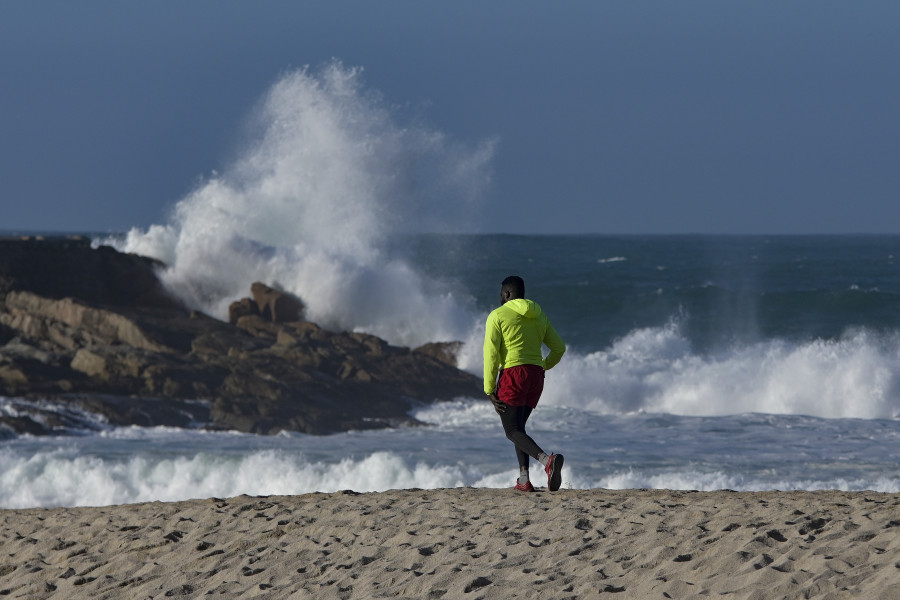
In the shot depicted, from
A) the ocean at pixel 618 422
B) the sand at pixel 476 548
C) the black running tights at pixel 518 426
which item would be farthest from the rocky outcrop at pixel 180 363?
the black running tights at pixel 518 426

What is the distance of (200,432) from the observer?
1294cm

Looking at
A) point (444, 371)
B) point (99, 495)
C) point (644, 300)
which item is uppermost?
point (644, 300)

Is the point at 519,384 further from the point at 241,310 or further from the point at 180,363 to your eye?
the point at 241,310

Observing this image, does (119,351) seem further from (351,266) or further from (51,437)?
(351,266)

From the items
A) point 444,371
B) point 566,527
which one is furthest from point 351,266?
point 566,527

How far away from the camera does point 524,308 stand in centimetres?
617

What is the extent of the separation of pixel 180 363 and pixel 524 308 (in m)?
9.59

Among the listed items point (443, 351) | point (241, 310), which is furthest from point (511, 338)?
point (241, 310)

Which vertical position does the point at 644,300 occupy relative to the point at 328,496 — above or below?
above

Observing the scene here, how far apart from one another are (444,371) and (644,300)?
16.9 meters

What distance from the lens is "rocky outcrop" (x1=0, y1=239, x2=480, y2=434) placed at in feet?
44.0

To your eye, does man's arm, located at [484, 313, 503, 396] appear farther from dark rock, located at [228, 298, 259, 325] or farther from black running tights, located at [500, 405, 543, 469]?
dark rock, located at [228, 298, 259, 325]

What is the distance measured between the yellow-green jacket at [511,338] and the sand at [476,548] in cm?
79

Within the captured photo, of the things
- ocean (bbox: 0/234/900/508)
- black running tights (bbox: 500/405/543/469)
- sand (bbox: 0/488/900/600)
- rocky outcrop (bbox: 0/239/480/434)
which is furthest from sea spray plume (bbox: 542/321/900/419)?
sand (bbox: 0/488/900/600)
